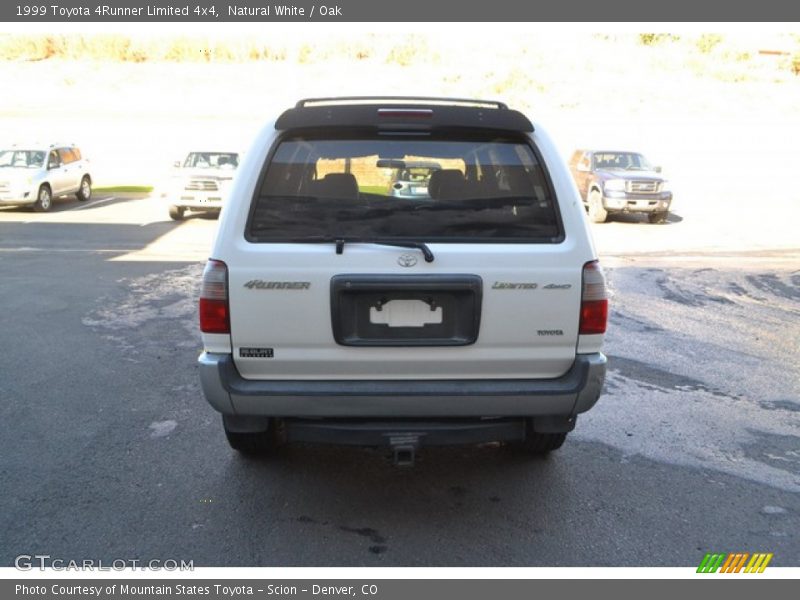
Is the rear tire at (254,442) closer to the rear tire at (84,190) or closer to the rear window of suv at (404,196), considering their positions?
the rear window of suv at (404,196)

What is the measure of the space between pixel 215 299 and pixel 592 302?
1.83m

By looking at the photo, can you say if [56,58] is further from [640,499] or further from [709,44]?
[640,499]

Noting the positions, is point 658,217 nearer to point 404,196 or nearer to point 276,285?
point 404,196

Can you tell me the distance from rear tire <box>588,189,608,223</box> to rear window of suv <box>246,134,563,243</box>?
47.5 ft

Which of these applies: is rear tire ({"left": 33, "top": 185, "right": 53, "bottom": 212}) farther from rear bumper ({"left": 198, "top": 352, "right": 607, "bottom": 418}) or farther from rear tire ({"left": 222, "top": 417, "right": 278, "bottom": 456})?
rear bumper ({"left": 198, "top": 352, "right": 607, "bottom": 418})

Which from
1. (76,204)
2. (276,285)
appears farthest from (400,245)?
(76,204)

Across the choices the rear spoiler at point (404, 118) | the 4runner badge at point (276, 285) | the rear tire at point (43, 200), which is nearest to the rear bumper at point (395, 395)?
the 4runner badge at point (276, 285)

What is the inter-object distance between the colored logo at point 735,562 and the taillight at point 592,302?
3.92 feet

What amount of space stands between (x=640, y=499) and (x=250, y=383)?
7.39ft

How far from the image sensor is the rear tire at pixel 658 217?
58.6ft

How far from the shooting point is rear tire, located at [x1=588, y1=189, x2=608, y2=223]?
17453 mm

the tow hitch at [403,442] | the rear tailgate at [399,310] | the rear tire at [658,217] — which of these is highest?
the rear tailgate at [399,310]

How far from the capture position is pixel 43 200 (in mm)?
18953

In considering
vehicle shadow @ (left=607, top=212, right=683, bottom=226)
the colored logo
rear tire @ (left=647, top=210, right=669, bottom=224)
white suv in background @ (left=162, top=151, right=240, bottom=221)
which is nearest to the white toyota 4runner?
the colored logo
